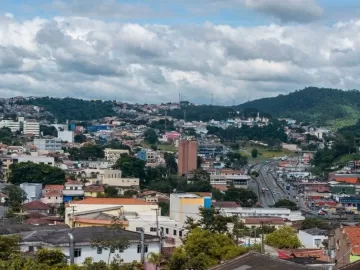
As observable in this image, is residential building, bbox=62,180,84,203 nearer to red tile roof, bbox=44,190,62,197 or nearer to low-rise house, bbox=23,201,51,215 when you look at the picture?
red tile roof, bbox=44,190,62,197

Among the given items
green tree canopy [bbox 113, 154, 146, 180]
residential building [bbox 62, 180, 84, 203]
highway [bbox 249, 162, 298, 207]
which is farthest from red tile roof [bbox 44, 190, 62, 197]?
highway [bbox 249, 162, 298, 207]

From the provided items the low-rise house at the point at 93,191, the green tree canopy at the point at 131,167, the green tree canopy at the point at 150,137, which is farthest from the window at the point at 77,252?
the green tree canopy at the point at 150,137

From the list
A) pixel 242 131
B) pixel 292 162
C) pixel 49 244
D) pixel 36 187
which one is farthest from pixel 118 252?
pixel 242 131

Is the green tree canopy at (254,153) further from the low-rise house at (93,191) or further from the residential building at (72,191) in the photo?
the residential building at (72,191)

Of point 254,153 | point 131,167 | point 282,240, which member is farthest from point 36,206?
point 254,153

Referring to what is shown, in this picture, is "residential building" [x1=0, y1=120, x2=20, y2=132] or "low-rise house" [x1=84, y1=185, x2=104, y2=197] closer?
"low-rise house" [x1=84, y1=185, x2=104, y2=197]

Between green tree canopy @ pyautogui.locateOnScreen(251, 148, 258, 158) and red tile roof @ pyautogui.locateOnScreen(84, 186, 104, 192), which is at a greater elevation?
green tree canopy @ pyautogui.locateOnScreen(251, 148, 258, 158)
